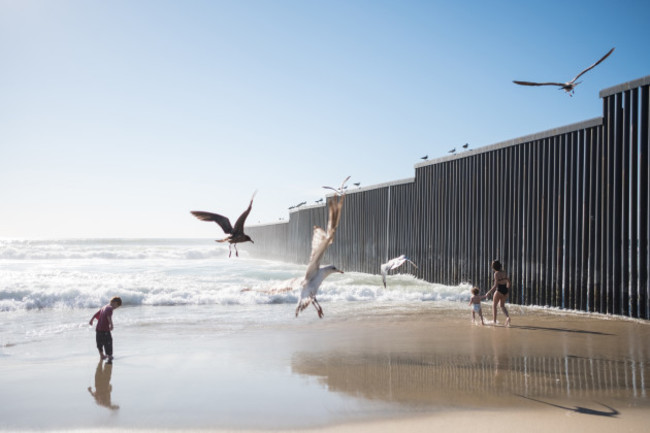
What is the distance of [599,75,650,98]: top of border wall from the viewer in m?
12.6

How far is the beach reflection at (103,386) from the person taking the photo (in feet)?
22.0

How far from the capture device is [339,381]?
7605 millimetres

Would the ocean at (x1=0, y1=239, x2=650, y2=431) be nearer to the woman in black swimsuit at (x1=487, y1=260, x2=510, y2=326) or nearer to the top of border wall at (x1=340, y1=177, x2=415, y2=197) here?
the woman in black swimsuit at (x1=487, y1=260, x2=510, y2=326)

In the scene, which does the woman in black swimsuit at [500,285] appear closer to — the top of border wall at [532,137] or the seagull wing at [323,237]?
the top of border wall at [532,137]

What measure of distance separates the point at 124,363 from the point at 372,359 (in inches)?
170

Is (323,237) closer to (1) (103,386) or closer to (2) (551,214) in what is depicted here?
(1) (103,386)

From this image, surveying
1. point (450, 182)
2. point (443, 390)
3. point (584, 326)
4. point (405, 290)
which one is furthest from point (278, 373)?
point (450, 182)

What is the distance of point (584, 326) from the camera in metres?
12.1

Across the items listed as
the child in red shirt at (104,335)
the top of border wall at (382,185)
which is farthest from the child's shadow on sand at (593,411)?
the top of border wall at (382,185)

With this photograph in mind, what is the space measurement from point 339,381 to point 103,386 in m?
3.45

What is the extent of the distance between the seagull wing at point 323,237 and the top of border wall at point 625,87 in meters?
12.0

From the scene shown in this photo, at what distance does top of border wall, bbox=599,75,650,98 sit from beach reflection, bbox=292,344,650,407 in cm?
747

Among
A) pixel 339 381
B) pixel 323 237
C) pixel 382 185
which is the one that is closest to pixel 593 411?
pixel 339 381

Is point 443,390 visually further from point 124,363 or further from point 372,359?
point 124,363
